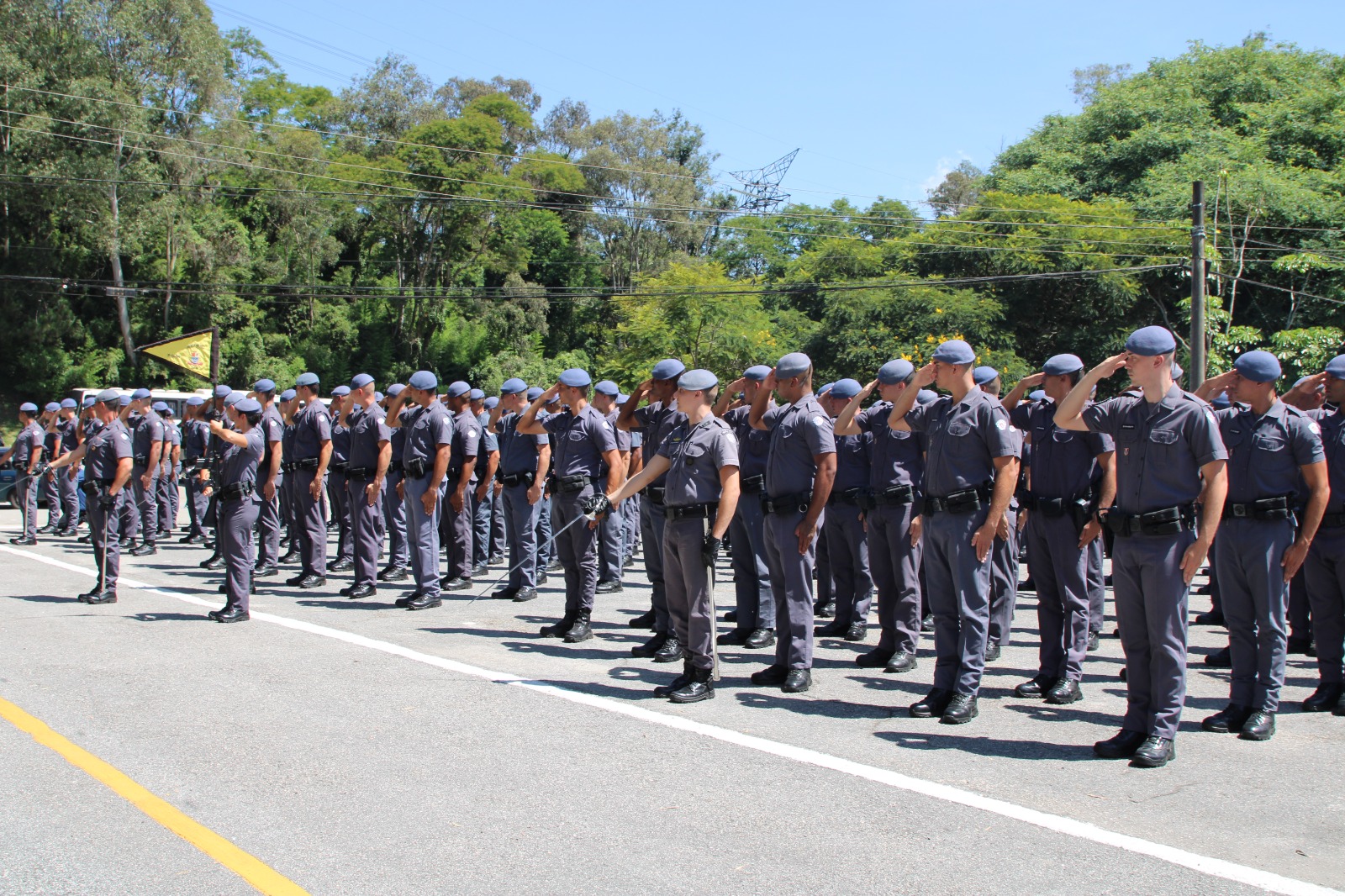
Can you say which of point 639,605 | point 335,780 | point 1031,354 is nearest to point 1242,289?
point 1031,354

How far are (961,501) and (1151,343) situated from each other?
1.37 metres

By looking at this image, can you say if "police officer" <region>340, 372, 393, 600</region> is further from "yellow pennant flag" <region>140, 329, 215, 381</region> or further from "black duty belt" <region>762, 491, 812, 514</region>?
"yellow pennant flag" <region>140, 329, 215, 381</region>

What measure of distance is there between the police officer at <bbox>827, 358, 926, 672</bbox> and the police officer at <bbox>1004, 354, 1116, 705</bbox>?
0.99 metres

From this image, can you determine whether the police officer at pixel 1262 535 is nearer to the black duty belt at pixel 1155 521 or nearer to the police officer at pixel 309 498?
the black duty belt at pixel 1155 521

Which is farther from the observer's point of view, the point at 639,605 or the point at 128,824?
the point at 639,605

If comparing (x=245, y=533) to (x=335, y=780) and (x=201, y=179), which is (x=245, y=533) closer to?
(x=335, y=780)

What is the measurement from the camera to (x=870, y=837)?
446 cm

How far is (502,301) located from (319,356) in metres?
9.08

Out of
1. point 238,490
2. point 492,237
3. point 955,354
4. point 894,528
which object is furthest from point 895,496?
point 492,237

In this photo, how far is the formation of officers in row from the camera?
563 centimetres

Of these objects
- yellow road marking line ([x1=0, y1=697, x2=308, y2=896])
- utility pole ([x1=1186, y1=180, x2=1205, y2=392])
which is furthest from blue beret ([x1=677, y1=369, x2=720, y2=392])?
utility pole ([x1=1186, y1=180, x2=1205, y2=392])

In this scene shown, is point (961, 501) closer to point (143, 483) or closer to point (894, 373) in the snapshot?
point (894, 373)

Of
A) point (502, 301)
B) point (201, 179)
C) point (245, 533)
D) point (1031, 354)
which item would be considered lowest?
point (245, 533)

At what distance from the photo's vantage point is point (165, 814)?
4.72 m
